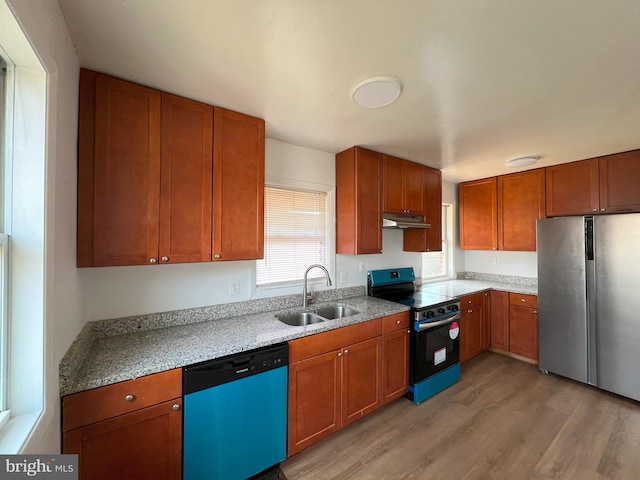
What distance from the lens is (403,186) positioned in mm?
2812

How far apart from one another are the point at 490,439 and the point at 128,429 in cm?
239

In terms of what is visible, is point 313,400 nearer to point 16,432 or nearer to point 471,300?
point 16,432

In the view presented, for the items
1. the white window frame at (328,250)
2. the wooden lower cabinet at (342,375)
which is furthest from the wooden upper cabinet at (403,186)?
the wooden lower cabinet at (342,375)

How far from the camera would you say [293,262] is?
8.04 feet

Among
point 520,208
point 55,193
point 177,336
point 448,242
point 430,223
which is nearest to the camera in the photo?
point 55,193

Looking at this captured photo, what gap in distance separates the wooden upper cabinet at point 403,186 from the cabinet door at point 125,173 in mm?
1985

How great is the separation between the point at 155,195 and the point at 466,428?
112 inches

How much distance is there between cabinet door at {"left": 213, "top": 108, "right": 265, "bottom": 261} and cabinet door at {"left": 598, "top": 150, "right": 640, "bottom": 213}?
349 cm

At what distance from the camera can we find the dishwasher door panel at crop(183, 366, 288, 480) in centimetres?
135

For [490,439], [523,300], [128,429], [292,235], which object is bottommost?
[490,439]

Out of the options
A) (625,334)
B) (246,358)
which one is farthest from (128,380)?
(625,334)

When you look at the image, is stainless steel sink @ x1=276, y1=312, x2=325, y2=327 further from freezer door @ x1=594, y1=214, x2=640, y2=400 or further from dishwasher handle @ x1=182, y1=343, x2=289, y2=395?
freezer door @ x1=594, y1=214, x2=640, y2=400

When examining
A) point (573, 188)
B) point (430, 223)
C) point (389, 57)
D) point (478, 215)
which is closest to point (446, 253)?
point (478, 215)

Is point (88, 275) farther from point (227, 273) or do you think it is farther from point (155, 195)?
point (227, 273)
